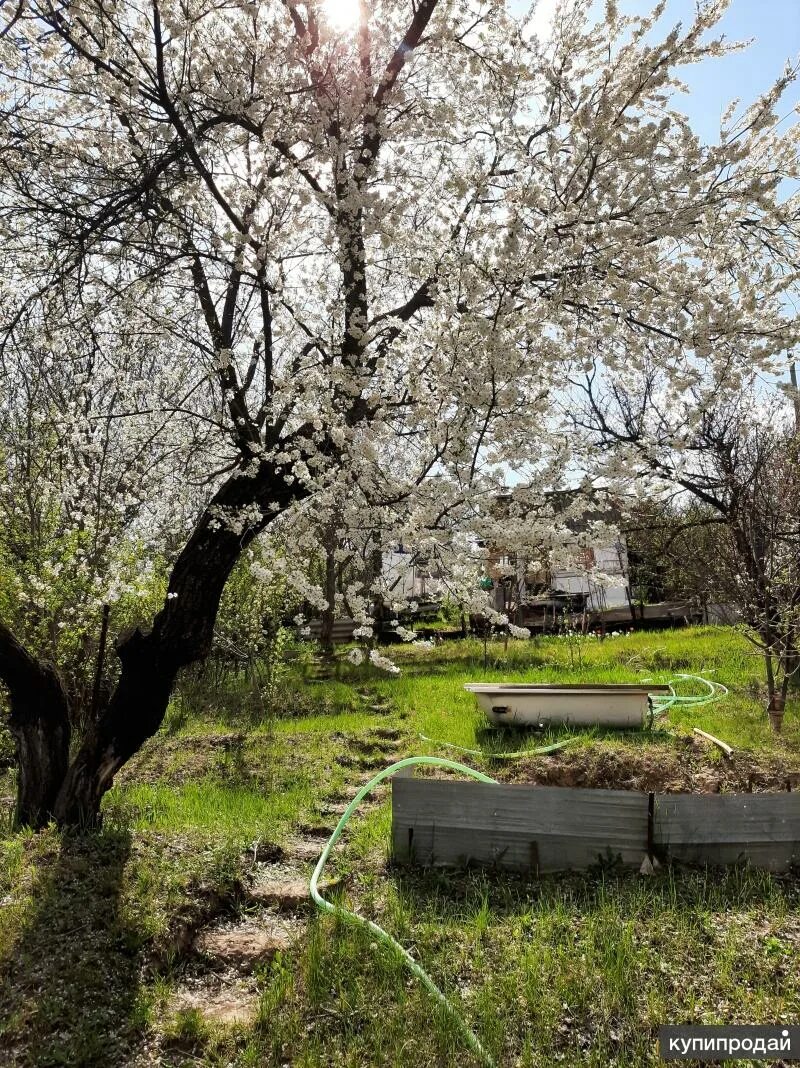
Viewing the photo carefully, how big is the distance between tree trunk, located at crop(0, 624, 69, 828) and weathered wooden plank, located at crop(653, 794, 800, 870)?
360 cm

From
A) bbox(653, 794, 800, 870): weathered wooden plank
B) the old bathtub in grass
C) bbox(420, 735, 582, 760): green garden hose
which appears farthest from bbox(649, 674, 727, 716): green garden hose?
bbox(653, 794, 800, 870): weathered wooden plank

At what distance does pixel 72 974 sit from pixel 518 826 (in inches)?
85.0

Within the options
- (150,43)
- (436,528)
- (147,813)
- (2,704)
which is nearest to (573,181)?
(436,528)

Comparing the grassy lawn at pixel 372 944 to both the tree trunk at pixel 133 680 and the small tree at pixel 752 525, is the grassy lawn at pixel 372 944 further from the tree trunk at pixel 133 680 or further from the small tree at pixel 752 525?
the small tree at pixel 752 525

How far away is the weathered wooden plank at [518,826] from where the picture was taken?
3.65 meters

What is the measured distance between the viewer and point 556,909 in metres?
3.14

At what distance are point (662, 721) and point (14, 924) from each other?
542cm

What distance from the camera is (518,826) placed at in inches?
146

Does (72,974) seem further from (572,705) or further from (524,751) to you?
(572,705)

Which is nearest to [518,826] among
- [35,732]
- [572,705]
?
[572,705]

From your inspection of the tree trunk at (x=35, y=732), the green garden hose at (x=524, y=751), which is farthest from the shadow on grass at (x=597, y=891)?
the tree trunk at (x=35, y=732)

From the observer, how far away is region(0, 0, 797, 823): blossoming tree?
3238 millimetres

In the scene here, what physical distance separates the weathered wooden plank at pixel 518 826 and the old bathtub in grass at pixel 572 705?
8.72 feet

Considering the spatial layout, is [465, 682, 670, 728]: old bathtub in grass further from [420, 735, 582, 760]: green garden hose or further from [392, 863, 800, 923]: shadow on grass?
[392, 863, 800, 923]: shadow on grass
